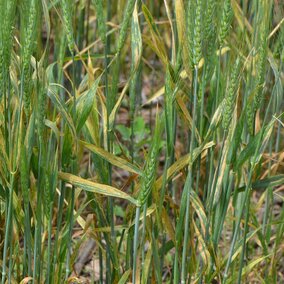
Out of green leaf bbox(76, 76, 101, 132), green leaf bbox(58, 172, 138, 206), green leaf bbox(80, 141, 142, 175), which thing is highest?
green leaf bbox(76, 76, 101, 132)

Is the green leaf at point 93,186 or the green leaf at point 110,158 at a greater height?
the green leaf at point 110,158

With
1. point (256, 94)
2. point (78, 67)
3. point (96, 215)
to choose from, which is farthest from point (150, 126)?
point (256, 94)

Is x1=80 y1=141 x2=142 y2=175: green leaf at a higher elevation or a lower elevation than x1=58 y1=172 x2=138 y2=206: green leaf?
higher

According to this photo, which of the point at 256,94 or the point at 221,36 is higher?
the point at 221,36

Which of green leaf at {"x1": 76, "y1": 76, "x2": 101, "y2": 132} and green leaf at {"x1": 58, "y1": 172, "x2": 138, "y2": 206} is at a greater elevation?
green leaf at {"x1": 76, "y1": 76, "x2": 101, "y2": 132}

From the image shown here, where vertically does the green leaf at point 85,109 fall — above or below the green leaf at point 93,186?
above

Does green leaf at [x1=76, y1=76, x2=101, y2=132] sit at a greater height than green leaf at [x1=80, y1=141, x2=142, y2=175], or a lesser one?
greater

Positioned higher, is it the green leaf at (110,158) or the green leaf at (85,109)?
the green leaf at (85,109)

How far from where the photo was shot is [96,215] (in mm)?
1892

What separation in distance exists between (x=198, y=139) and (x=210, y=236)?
22cm

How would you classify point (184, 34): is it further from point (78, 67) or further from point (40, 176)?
point (78, 67)

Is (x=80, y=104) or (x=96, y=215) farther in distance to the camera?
(x=96, y=215)

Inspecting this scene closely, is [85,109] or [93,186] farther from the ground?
[85,109]

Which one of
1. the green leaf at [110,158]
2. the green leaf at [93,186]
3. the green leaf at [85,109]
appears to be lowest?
the green leaf at [93,186]
